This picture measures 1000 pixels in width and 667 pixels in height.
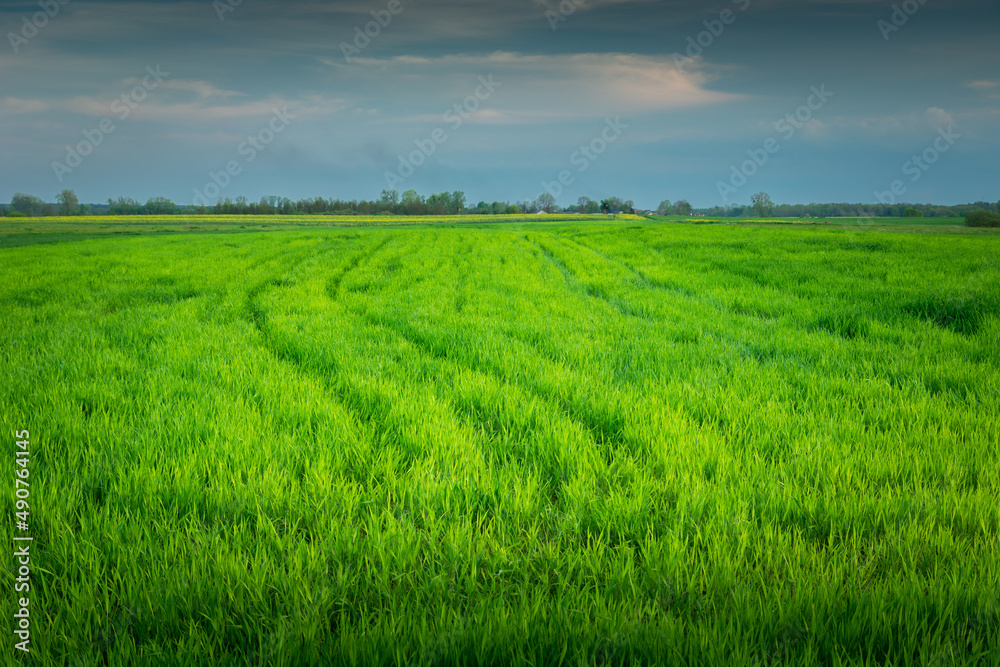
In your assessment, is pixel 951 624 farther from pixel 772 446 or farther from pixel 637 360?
pixel 637 360

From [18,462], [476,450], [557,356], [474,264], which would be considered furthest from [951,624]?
[474,264]

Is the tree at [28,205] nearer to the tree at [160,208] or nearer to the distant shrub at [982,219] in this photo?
the tree at [160,208]

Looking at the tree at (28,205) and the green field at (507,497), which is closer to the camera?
the green field at (507,497)

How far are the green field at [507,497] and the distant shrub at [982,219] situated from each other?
68.5 m

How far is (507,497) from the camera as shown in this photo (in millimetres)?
2629

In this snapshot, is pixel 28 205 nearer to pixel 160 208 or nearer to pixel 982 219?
pixel 160 208

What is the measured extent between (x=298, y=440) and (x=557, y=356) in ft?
10.4

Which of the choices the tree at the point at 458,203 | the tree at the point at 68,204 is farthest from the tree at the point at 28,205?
the tree at the point at 458,203

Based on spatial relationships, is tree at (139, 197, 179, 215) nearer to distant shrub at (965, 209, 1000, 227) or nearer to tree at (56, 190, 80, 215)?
tree at (56, 190, 80, 215)

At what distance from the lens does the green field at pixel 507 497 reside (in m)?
1.75

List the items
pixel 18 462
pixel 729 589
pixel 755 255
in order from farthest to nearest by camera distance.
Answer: pixel 755 255 < pixel 18 462 < pixel 729 589

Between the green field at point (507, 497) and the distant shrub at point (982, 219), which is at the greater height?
the distant shrub at point (982, 219)

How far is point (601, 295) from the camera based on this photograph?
10961 millimetres

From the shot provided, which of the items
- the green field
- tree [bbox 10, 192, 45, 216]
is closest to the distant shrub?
the green field
